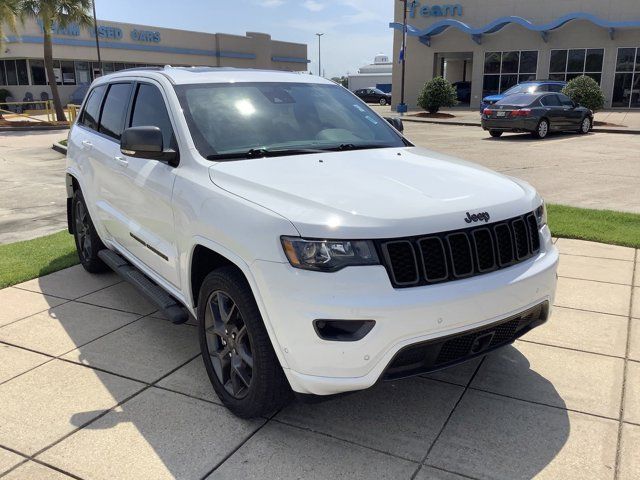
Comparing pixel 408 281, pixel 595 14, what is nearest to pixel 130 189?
pixel 408 281

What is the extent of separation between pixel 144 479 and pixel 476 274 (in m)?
1.87

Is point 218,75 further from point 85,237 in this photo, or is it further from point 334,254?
point 85,237

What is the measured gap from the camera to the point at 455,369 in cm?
378

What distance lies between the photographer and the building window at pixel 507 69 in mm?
36562

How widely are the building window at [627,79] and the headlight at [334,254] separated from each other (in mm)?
36863

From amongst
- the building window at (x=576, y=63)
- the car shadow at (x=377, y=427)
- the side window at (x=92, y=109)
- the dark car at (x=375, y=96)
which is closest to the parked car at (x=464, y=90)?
the building window at (x=576, y=63)

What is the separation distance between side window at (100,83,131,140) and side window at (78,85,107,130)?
0.60 feet

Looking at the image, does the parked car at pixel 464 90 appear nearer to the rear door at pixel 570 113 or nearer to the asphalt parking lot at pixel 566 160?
the asphalt parking lot at pixel 566 160

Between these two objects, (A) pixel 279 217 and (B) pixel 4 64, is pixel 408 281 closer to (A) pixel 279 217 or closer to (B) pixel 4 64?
(A) pixel 279 217

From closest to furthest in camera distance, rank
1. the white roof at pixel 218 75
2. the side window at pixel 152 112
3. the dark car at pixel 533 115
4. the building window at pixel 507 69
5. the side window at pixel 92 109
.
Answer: the side window at pixel 152 112
the white roof at pixel 218 75
the side window at pixel 92 109
the dark car at pixel 533 115
the building window at pixel 507 69

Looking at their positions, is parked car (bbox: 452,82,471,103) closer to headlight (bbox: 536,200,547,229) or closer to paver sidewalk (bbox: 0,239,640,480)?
paver sidewalk (bbox: 0,239,640,480)

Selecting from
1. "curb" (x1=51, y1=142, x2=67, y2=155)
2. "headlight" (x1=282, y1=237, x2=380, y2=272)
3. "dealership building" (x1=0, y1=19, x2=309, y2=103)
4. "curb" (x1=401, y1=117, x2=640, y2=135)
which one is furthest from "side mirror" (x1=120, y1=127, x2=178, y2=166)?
"dealership building" (x1=0, y1=19, x2=309, y2=103)

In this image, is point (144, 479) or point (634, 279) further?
point (634, 279)

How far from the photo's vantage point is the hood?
2.72m
